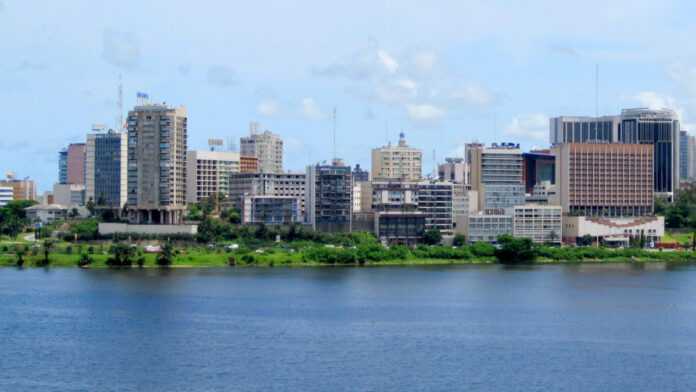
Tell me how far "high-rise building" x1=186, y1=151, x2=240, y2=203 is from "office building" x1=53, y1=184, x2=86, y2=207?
19.3 meters

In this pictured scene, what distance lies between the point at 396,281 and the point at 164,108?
3038cm

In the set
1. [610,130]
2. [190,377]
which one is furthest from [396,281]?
[610,130]

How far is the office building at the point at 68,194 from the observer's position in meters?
116

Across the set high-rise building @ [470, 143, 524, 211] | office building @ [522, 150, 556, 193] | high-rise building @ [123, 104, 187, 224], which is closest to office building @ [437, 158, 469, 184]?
high-rise building @ [470, 143, 524, 211]

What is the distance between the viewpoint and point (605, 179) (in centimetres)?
9956

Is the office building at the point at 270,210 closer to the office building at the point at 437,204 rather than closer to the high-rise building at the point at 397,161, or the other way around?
the office building at the point at 437,204

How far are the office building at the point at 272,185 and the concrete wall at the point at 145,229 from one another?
31.1 ft

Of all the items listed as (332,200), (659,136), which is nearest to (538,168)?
(659,136)

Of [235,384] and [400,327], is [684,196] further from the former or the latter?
[235,384]

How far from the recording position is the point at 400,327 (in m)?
40.7

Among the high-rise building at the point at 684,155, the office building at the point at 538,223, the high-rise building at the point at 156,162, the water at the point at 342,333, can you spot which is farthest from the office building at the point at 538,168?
the water at the point at 342,333

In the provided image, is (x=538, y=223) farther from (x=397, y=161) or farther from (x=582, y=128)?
(x=582, y=128)

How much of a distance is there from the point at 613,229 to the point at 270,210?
77.5 feet

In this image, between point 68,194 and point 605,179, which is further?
point 68,194
